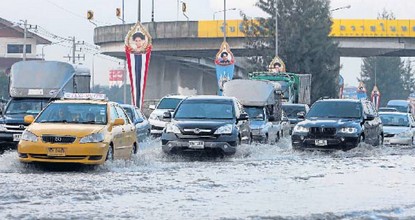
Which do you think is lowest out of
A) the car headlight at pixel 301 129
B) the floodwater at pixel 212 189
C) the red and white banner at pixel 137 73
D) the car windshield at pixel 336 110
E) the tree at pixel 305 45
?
the floodwater at pixel 212 189

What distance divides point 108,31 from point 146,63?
49.8m

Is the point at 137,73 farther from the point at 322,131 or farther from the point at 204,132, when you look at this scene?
Result: the point at 204,132

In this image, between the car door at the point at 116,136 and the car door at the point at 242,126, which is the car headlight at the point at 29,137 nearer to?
the car door at the point at 116,136

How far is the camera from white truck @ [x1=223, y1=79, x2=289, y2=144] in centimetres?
2991

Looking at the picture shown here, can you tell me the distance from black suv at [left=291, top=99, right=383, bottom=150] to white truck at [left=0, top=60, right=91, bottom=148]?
652 cm

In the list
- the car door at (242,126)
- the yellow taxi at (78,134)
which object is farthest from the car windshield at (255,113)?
the yellow taxi at (78,134)

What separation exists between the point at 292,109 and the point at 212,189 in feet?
82.2

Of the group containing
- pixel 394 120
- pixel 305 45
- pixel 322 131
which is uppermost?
pixel 305 45

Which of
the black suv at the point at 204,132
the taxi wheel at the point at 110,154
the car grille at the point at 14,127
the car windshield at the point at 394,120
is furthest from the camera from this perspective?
the car windshield at the point at 394,120

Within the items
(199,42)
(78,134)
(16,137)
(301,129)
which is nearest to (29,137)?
(78,134)

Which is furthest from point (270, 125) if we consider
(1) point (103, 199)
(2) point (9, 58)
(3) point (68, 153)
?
(2) point (9, 58)

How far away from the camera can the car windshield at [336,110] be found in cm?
2783

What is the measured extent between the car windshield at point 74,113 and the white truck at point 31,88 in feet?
16.9

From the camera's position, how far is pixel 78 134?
18547 millimetres
